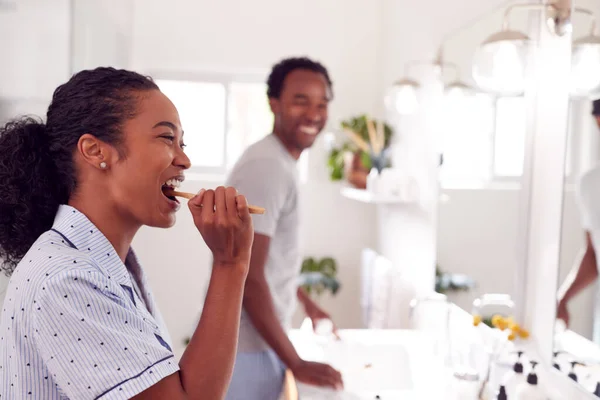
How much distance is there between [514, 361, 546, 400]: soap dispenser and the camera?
1224 mm

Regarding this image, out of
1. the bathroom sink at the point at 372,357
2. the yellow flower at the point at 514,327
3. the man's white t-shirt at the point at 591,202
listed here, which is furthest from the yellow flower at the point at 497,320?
the man's white t-shirt at the point at 591,202

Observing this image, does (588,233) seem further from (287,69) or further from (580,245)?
(287,69)

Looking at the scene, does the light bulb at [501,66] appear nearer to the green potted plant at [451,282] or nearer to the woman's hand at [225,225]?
the green potted plant at [451,282]

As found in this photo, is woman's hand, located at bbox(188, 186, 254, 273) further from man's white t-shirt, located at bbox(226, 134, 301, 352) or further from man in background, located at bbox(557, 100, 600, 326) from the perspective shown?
man in background, located at bbox(557, 100, 600, 326)

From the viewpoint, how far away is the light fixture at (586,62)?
1268 millimetres

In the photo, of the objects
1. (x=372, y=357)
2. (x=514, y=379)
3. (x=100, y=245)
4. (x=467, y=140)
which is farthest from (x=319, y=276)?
(x=100, y=245)

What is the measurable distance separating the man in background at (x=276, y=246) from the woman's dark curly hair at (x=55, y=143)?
632 mm

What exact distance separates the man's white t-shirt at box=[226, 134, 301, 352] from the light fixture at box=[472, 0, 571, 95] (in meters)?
0.55

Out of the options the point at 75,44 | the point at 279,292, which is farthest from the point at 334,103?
the point at 279,292

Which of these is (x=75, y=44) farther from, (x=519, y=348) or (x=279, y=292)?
(x=519, y=348)

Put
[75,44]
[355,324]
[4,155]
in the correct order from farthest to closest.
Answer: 1. [355,324]
2. [75,44]
3. [4,155]

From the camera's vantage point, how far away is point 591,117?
4.13 ft

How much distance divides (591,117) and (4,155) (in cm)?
113

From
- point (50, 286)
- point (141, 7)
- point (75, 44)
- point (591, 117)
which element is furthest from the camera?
point (141, 7)
